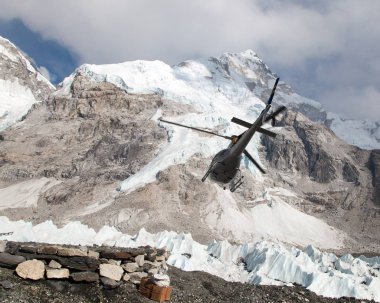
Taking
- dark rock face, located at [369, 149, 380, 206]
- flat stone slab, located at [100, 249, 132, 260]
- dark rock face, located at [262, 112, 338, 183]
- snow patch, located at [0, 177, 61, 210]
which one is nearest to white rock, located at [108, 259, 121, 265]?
flat stone slab, located at [100, 249, 132, 260]

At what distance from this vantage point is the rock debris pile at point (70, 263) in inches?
551

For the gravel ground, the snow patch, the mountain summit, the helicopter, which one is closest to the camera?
the gravel ground

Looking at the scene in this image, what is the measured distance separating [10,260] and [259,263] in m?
47.8

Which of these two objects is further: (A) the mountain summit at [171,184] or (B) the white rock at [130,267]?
(A) the mountain summit at [171,184]

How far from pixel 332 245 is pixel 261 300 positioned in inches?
4486

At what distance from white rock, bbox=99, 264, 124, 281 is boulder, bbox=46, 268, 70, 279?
1.10 metres

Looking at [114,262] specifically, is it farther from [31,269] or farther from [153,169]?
[153,169]

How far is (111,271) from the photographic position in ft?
48.9

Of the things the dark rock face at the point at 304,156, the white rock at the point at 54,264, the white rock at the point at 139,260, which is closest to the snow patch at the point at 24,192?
the dark rock face at the point at 304,156

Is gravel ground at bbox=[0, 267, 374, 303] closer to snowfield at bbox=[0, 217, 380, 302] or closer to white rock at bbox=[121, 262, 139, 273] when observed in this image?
white rock at bbox=[121, 262, 139, 273]

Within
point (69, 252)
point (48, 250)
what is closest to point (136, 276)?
point (69, 252)

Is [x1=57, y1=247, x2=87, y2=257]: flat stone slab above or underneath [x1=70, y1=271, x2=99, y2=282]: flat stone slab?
above

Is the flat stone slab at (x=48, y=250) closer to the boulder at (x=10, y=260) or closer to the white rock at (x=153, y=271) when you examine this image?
the boulder at (x=10, y=260)

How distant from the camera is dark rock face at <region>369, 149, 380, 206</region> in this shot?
157m
